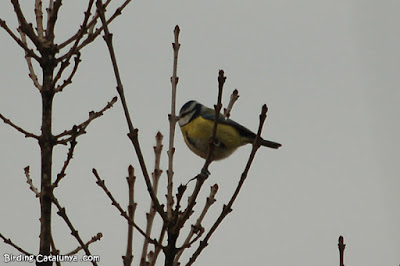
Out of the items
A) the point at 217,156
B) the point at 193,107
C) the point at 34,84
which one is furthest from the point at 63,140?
the point at 193,107

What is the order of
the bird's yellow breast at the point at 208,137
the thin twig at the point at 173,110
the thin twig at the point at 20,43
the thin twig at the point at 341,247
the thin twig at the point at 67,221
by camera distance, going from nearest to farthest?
1. the thin twig at the point at 341,247
2. the thin twig at the point at 67,221
3. the thin twig at the point at 20,43
4. the thin twig at the point at 173,110
5. the bird's yellow breast at the point at 208,137

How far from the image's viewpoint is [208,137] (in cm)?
589

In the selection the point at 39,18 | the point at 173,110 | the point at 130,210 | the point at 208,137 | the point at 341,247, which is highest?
the point at 208,137

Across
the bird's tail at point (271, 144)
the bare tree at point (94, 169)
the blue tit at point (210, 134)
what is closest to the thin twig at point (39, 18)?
the bare tree at point (94, 169)

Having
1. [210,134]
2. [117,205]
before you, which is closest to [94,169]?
[117,205]

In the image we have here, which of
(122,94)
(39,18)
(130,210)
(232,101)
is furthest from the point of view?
(232,101)

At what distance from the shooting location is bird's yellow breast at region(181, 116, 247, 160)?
5.88m

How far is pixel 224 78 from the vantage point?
8.84 ft

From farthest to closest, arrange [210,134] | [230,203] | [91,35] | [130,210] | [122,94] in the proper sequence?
[210,134] → [91,35] → [130,210] → [230,203] → [122,94]

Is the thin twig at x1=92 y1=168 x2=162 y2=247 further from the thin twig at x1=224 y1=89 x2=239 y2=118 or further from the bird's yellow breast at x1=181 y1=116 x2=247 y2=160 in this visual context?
the bird's yellow breast at x1=181 y1=116 x2=247 y2=160

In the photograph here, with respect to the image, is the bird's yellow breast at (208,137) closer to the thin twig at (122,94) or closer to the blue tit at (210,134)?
the blue tit at (210,134)

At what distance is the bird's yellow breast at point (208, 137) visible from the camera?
231 inches

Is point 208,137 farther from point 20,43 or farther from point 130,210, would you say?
point 20,43

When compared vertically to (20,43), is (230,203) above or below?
below
